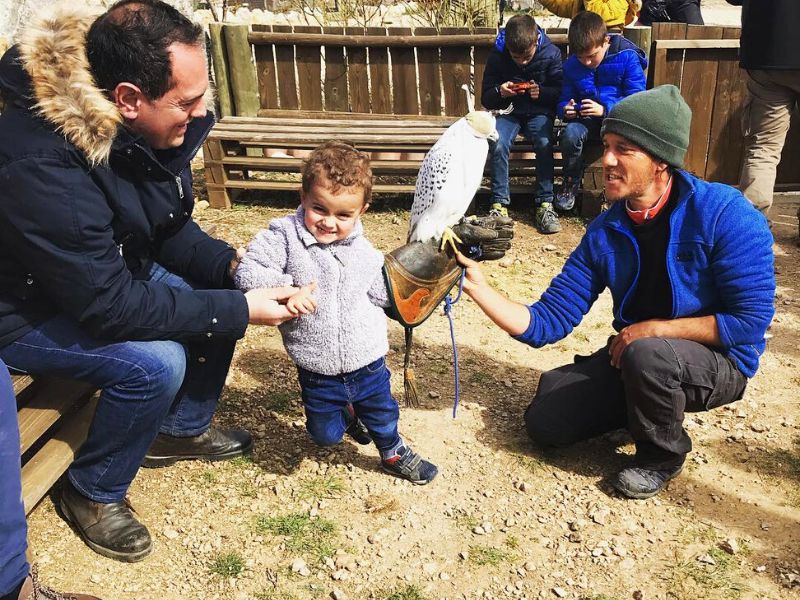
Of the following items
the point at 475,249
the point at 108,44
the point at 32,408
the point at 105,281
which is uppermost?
the point at 108,44

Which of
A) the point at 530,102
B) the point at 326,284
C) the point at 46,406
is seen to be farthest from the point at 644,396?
the point at 530,102

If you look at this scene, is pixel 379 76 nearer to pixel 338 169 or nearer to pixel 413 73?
pixel 413 73

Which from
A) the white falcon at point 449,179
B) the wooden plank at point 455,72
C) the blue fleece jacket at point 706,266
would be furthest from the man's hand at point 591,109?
the blue fleece jacket at point 706,266

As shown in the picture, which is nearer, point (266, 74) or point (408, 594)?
point (408, 594)

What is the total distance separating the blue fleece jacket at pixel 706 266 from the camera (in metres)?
2.84

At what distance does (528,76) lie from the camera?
19.2ft

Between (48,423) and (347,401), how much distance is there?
3.34 feet

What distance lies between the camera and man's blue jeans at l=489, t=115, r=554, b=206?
5797 millimetres

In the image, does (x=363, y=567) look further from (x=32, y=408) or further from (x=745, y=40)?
(x=745, y=40)

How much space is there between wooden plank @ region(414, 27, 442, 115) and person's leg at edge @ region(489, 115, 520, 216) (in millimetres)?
960

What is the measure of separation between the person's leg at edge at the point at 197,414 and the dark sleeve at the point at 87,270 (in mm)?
367

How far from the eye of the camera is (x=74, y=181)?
2342mm

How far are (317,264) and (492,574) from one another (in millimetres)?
1216

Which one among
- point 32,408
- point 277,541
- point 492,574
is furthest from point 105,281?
point 492,574
